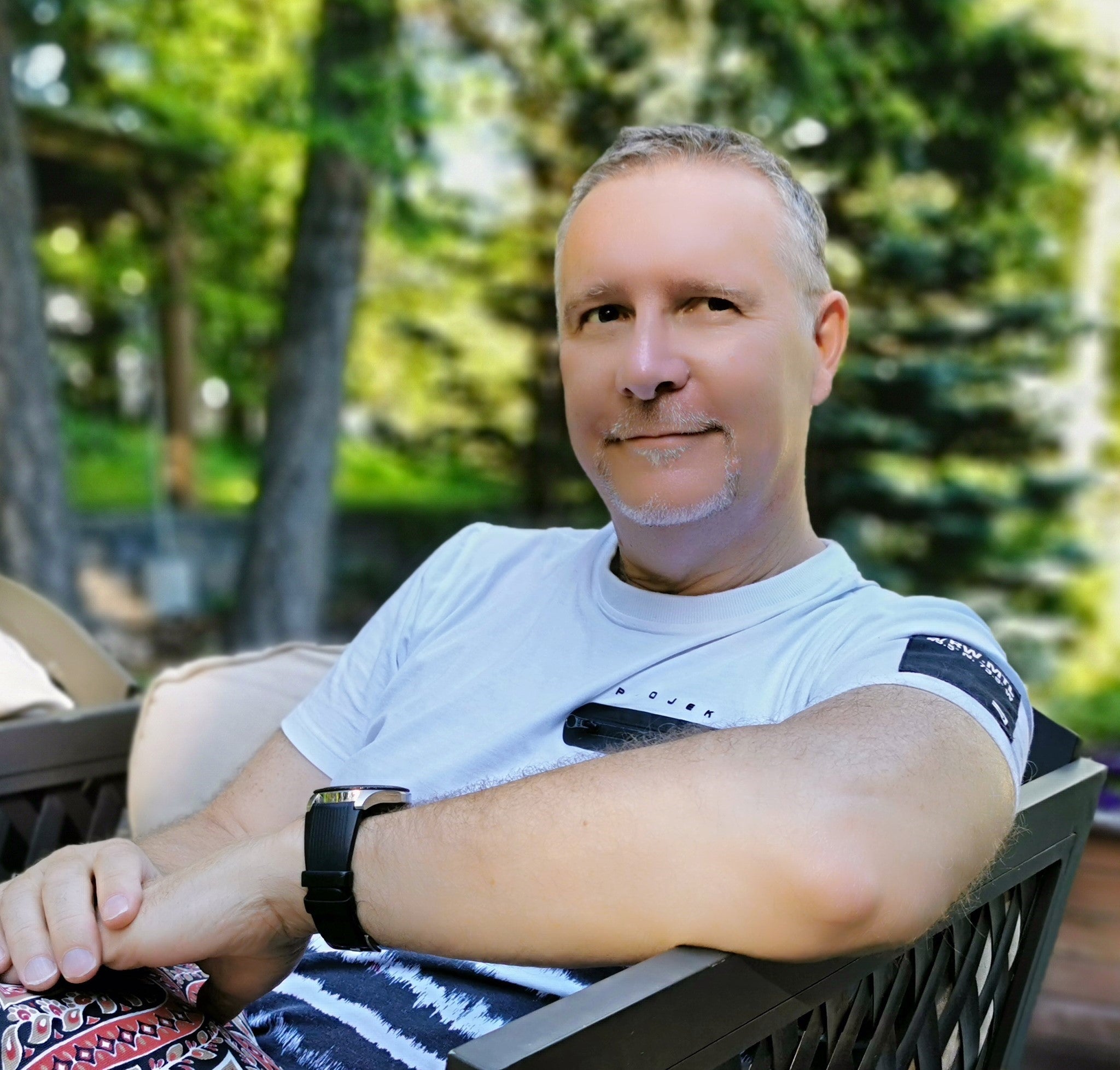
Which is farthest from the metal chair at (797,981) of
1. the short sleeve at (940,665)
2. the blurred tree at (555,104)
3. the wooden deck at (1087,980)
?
the blurred tree at (555,104)

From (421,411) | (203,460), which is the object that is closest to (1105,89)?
(421,411)

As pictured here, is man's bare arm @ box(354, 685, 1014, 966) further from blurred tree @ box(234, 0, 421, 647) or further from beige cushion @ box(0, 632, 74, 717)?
blurred tree @ box(234, 0, 421, 647)

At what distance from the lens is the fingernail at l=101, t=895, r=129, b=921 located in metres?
1.08

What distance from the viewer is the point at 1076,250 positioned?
360 inches

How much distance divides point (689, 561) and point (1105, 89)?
23.0 feet

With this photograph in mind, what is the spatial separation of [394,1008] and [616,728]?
0.39m

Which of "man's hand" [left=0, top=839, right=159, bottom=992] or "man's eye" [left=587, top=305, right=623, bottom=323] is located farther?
"man's eye" [left=587, top=305, right=623, bottom=323]

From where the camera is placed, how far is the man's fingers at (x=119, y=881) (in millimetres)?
1078

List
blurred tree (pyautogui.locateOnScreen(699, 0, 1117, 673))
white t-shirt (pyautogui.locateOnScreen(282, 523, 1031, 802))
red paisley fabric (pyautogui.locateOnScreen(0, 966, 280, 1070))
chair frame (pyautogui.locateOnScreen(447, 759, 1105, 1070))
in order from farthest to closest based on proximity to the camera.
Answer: blurred tree (pyautogui.locateOnScreen(699, 0, 1117, 673)) → white t-shirt (pyautogui.locateOnScreen(282, 523, 1031, 802)) → red paisley fabric (pyautogui.locateOnScreen(0, 966, 280, 1070)) → chair frame (pyautogui.locateOnScreen(447, 759, 1105, 1070))

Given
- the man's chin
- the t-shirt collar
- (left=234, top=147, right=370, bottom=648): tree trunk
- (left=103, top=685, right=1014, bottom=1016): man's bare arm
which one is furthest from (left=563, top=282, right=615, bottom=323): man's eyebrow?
(left=234, top=147, right=370, bottom=648): tree trunk

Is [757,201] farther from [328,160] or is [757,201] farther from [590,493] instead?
[590,493]

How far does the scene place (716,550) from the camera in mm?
1480

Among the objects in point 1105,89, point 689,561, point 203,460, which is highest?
point 1105,89

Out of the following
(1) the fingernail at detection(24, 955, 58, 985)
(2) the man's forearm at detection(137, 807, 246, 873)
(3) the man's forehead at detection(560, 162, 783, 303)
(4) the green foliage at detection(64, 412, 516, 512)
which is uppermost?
(3) the man's forehead at detection(560, 162, 783, 303)
